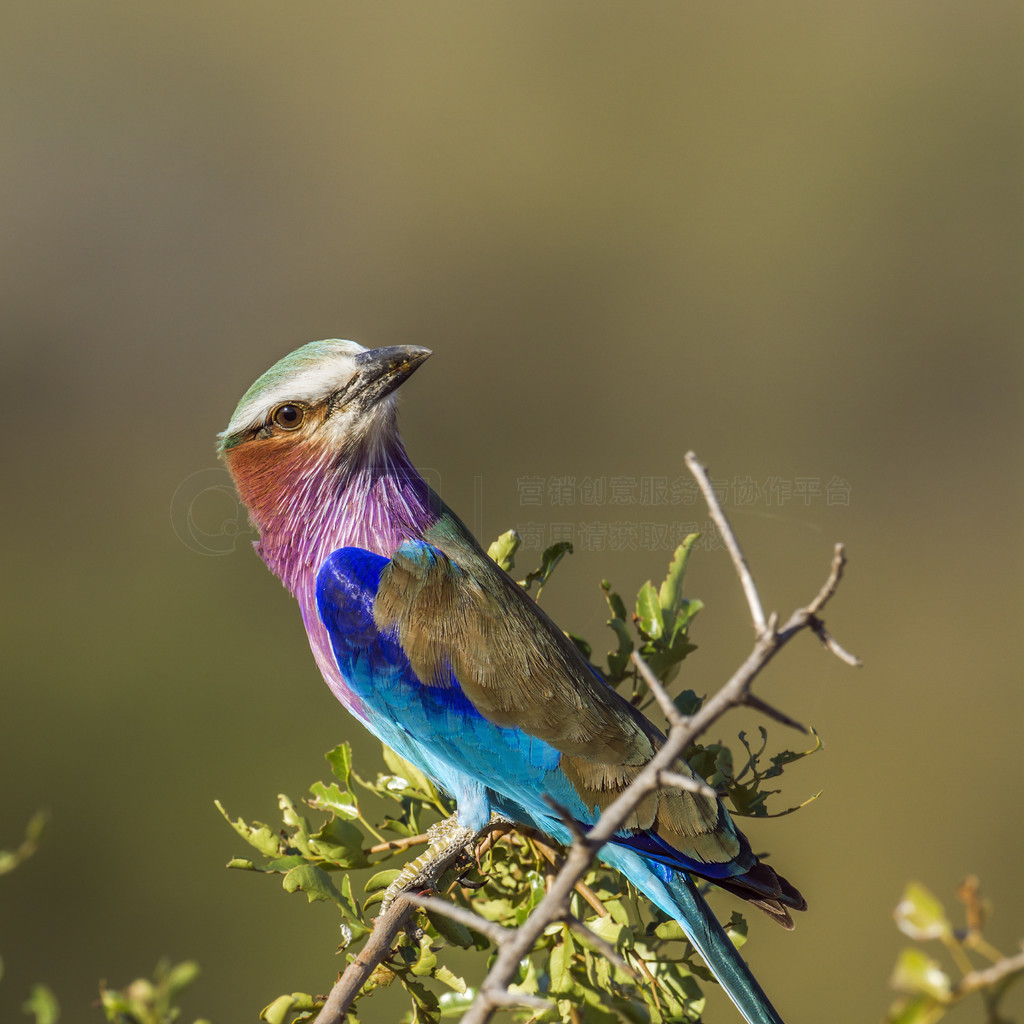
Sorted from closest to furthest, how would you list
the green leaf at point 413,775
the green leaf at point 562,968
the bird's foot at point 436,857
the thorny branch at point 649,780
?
1. the thorny branch at point 649,780
2. the green leaf at point 562,968
3. the bird's foot at point 436,857
4. the green leaf at point 413,775

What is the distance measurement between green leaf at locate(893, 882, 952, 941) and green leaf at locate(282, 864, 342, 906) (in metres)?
0.97

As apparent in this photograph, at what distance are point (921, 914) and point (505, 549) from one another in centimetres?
139

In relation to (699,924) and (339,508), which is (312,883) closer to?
(699,924)

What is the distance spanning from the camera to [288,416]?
6.45ft

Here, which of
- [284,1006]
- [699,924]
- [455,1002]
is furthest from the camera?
[699,924]

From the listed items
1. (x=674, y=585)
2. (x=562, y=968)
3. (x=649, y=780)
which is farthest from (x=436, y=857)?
(x=649, y=780)

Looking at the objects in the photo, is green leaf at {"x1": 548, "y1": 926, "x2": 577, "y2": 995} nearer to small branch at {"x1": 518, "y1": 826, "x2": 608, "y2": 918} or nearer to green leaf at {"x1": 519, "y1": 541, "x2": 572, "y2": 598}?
small branch at {"x1": 518, "y1": 826, "x2": 608, "y2": 918}

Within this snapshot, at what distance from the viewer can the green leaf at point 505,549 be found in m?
1.91

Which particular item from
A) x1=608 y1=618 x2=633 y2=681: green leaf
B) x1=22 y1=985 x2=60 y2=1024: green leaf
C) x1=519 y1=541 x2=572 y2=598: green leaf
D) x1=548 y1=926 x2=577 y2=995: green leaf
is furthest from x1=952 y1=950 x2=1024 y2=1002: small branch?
x1=519 y1=541 x2=572 y2=598: green leaf

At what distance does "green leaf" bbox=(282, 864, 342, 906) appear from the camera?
1.35 m

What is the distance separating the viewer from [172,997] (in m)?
0.69

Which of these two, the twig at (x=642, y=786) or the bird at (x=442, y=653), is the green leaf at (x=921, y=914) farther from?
the bird at (x=442, y=653)

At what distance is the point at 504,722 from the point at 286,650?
290cm

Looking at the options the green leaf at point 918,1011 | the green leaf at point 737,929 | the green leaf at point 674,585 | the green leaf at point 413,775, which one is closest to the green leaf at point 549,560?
the green leaf at point 674,585
